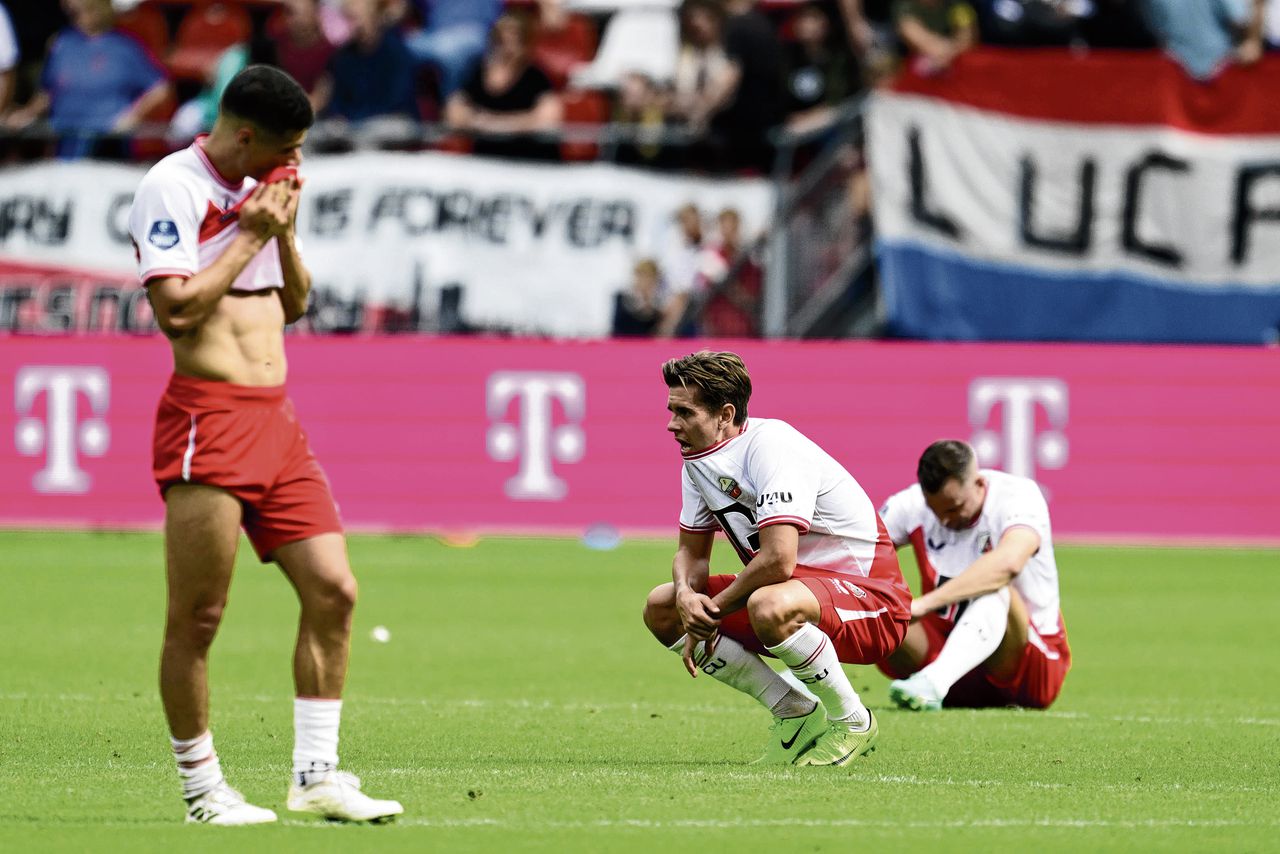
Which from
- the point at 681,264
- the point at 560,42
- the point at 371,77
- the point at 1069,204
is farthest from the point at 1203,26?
the point at 371,77

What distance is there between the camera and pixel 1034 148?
1939 centimetres

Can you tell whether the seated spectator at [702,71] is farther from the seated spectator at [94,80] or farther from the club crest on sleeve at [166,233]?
the club crest on sleeve at [166,233]

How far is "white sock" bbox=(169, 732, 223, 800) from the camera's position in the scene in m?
6.48

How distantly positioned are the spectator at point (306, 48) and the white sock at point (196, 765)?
15601 mm

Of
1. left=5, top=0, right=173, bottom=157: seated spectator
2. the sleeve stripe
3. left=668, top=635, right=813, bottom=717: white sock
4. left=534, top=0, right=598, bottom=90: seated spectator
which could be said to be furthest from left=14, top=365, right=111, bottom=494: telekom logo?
the sleeve stripe

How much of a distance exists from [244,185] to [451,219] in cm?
1335

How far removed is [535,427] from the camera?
19.4 meters

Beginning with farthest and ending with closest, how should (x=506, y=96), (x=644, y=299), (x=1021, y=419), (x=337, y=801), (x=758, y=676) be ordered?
(x=506, y=96) < (x=644, y=299) < (x=1021, y=419) < (x=758, y=676) < (x=337, y=801)

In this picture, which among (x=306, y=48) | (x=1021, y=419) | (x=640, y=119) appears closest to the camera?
(x=1021, y=419)

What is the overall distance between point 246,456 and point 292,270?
1.98ft

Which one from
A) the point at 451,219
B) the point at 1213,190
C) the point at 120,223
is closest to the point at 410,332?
the point at 451,219

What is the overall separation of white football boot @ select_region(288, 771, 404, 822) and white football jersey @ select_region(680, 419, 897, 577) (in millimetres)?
1956

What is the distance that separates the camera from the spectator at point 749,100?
20172mm

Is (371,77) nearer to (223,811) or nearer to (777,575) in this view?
(777,575)
